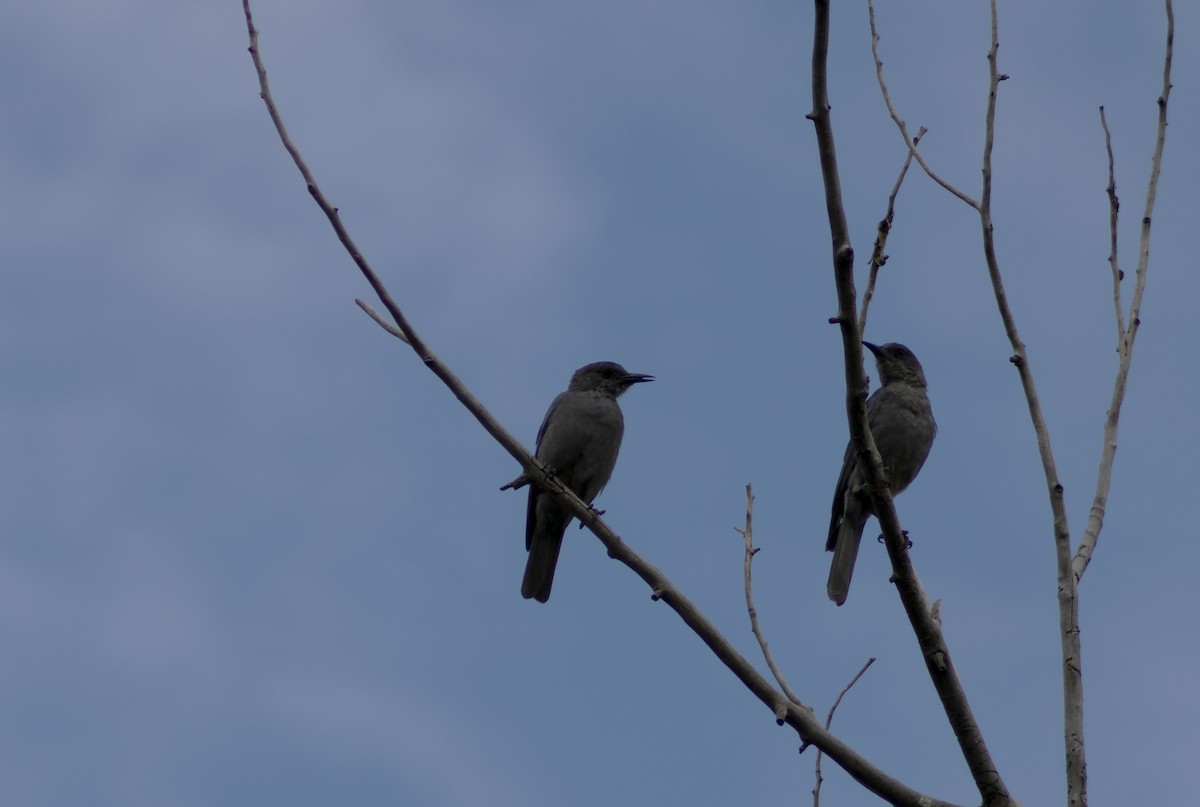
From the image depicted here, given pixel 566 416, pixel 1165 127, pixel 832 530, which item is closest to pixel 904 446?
pixel 832 530

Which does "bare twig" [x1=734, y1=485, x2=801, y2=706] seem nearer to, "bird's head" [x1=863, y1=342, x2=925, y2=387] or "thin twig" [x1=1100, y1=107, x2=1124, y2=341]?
"thin twig" [x1=1100, y1=107, x2=1124, y2=341]

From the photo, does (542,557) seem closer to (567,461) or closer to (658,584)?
(567,461)

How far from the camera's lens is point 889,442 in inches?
417

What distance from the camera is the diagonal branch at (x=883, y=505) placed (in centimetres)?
391

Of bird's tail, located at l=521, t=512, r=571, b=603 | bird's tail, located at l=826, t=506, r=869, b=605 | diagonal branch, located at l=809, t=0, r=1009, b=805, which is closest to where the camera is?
diagonal branch, located at l=809, t=0, r=1009, b=805

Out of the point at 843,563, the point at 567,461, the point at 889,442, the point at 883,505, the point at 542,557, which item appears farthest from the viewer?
the point at 567,461

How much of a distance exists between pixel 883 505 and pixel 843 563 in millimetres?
4886

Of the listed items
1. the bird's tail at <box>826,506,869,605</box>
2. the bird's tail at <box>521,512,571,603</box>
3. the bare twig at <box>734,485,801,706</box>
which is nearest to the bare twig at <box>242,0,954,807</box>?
the bare twig at <box>734,485,801,706</box>

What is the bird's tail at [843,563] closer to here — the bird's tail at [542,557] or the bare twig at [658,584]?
the bird's tail at [542,557]

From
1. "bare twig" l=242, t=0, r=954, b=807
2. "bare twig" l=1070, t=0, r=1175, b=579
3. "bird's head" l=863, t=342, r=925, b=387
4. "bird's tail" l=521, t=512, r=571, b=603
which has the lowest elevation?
"bare twig" l=242, t=0, r=954, b=807

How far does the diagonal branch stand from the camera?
391cm

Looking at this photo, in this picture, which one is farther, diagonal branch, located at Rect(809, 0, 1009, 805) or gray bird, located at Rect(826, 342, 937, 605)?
gray bird, located at Rect(826, 342, 937, 605)

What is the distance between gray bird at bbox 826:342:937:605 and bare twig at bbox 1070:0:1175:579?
15.4 ft

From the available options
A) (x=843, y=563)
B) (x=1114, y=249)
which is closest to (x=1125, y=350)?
(x=1114, y=249)
